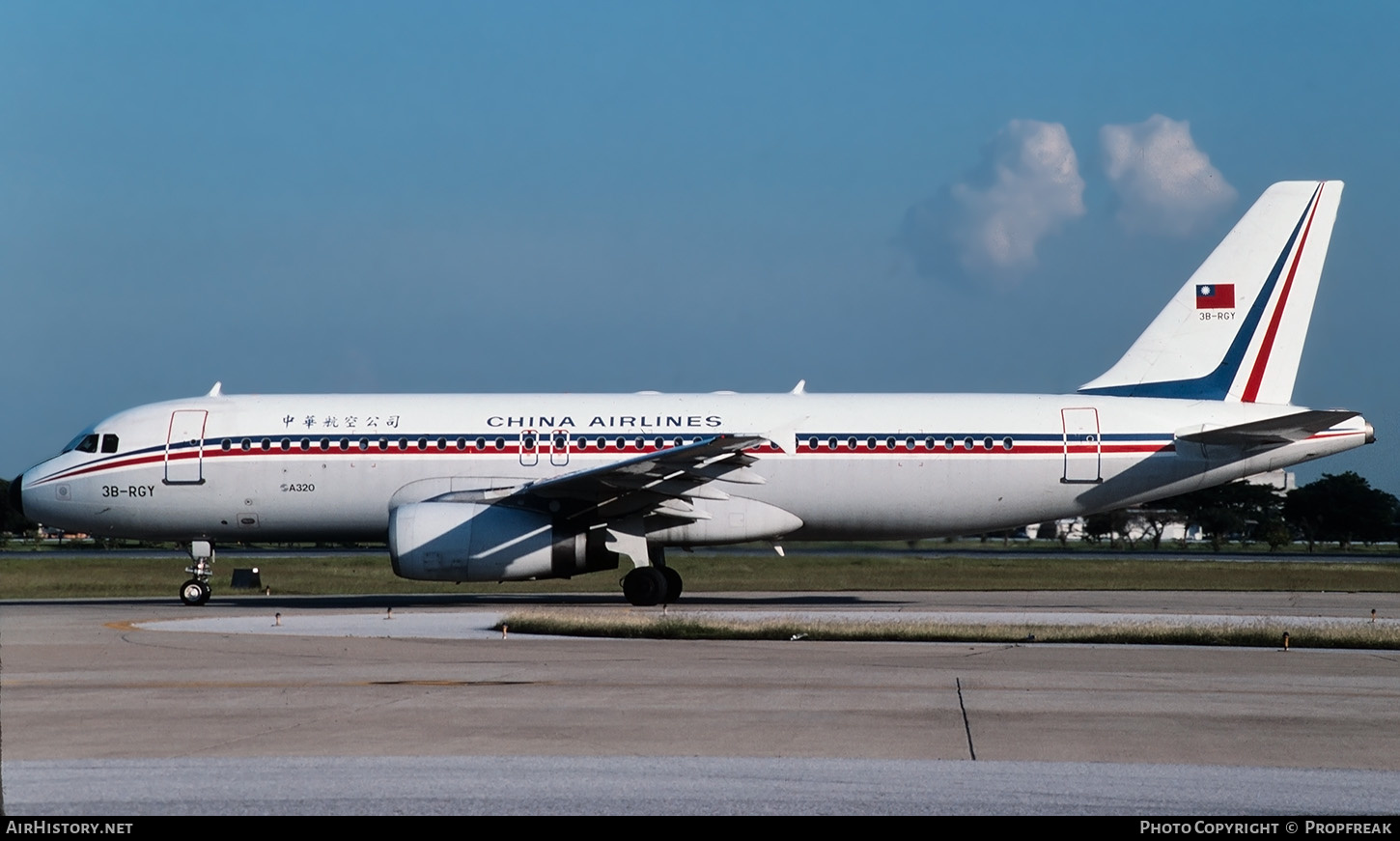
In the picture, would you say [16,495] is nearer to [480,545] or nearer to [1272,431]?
[480,545]

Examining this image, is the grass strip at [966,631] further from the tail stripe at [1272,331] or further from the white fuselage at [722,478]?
the tail stripe at [1272,331]

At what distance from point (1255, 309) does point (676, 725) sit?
1861 centimetres

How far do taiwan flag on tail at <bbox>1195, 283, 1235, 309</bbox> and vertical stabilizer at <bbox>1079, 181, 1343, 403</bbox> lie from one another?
2 cm

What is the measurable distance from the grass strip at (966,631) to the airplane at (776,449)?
5.01m

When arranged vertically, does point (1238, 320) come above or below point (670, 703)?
above

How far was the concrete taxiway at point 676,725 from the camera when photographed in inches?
298

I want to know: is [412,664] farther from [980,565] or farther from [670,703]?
[980,565]

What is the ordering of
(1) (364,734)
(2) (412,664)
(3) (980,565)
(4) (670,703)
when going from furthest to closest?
(3) (980,565)
(2) (412,664)
(4) (670,703)
(1) (364,734)

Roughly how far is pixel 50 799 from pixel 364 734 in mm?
2630

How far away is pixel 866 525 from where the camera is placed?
80.9ft

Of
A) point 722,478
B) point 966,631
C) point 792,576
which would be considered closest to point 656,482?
point 722,478

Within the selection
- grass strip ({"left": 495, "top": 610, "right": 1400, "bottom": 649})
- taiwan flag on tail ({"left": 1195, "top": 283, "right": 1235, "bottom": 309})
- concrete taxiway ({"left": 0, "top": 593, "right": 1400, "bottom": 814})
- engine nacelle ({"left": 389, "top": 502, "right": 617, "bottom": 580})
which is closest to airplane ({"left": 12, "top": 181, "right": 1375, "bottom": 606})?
taiwan flag on tail ({"left": 1195, "top": 283, "right": 1235, "bottom": 309})

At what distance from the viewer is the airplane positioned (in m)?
24.0
